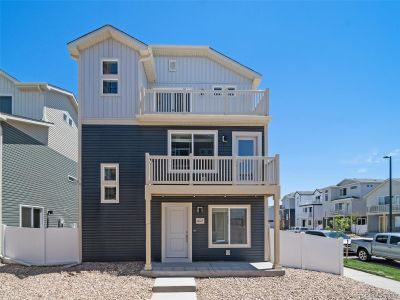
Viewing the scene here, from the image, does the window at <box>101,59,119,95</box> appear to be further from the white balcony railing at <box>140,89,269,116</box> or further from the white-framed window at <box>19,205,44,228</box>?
the white-framed window at <box>19,205,44,228</box>

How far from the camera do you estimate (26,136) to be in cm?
1493

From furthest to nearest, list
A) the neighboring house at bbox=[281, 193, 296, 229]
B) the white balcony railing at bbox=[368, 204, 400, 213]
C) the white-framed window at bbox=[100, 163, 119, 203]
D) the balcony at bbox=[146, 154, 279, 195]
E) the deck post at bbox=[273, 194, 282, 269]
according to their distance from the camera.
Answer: the neighboring house at bbox=[281, 193, 296, 229], the white balcony railing at bbox=[368, 204, 400, 213], the white-framed window at bbox=[100, 163, 119, 203], the balcony at bbox=[146, 154, 279, 195], the deck post at bbox=[273, 194, 282, 269]

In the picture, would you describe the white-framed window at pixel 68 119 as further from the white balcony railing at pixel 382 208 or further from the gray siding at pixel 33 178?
the white balcony railing at pixel 382 208

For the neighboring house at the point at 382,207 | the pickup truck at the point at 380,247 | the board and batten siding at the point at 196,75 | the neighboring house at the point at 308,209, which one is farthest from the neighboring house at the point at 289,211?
the board and batten siding at the point at 196,75

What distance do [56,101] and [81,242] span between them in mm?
8871

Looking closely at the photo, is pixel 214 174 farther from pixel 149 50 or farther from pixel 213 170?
pixel 149 50

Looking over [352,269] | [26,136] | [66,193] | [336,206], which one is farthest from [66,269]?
[336,206]

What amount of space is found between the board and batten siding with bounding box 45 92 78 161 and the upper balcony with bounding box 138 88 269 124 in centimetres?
667

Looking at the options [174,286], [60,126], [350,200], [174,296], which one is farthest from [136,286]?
[350,200]

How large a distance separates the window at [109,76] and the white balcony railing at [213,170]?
3389 millimetres

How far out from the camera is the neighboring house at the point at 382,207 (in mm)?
40188

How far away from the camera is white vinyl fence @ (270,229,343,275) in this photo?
38.5 ft

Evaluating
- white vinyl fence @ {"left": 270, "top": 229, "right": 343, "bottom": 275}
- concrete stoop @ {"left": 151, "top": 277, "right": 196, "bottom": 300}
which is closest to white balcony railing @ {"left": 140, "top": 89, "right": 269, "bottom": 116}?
white vinyl fence @ {"left": 270, "top": 229, "right": 343, "bottom": 275}

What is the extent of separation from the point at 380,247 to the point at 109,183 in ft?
42.8
